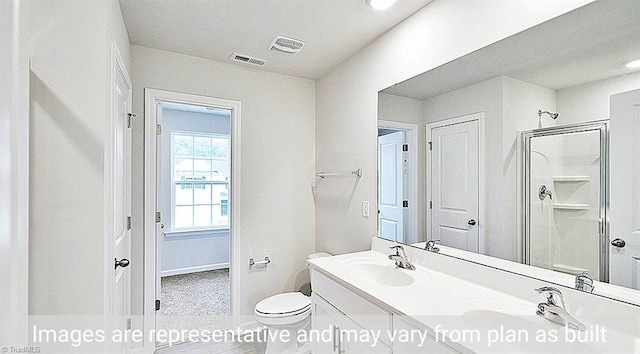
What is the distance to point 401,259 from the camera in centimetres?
182

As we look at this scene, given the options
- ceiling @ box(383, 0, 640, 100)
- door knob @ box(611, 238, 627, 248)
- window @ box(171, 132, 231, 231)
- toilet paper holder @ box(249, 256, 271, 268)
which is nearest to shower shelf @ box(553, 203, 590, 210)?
door knob @ box(611, 238, 627, 248)

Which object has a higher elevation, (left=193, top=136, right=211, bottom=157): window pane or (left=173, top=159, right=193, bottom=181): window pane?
(left=193, top=136, right=211, bottom=157): window pane

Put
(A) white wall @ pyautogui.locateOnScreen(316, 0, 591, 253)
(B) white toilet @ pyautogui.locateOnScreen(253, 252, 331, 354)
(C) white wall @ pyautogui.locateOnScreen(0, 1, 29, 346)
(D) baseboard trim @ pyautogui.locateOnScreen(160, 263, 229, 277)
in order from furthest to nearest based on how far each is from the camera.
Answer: (D) baseboard trim @ pyautogui.locateOnScreen(160, 263, 229, 277)
(B) white toilet @ pyautogui.locateOnScreen(253, 252, 331, 354)
(A) white wall @ pyautogui.locateOnScreen(316, 0, 591, 253)
(C) white wall @ pyautogui.locateOnScreen(0, 1, 29, 346)

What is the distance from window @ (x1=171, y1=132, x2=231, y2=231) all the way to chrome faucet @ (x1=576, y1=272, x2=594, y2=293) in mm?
4219

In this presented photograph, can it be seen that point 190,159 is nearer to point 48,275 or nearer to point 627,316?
point 48,275

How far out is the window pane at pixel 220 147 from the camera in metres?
4.79

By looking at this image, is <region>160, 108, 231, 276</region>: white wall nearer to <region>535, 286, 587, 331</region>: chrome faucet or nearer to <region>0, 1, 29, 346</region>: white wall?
<region>0, 1, 29, 346</region>: white wall

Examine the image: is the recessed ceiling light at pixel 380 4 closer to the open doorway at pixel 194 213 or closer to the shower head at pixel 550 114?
the shower head at pixel 550 114

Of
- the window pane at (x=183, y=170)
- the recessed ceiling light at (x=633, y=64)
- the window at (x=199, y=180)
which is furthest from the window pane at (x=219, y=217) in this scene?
the recessed ceiling light at (x=633, y=64)

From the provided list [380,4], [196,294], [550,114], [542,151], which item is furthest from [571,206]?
[196,294]

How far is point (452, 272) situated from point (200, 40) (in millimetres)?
2269

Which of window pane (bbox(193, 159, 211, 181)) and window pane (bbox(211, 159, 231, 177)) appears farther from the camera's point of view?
window pane (bbox(211, 159, 231, 177))

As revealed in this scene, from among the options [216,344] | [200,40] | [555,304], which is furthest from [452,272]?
[200,40]

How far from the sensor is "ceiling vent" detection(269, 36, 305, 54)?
7.36 feet
